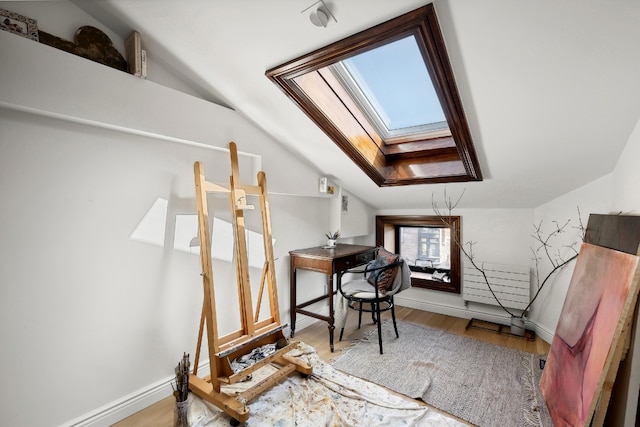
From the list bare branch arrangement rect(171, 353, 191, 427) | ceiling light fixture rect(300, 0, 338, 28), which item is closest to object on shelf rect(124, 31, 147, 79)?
ceiling light fixture rect(300, 0, 338, 28)

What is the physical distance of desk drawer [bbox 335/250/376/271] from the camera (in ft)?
9.24

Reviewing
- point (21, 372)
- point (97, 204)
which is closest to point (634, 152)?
point (97, 204)

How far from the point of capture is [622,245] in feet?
5.19

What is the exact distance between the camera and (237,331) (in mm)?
2047

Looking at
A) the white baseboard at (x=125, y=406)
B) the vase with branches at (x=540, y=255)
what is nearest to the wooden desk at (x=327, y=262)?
the vase with branches at (x=540, y=255)

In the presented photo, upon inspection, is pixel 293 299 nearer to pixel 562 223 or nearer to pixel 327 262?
pixel 327 262

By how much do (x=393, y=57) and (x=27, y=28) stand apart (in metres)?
2.10

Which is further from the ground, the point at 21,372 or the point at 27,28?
the point at 27,28

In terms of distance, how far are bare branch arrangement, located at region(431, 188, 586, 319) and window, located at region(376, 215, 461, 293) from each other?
0.33 ft

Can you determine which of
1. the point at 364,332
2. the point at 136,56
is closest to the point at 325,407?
the point at 364,332

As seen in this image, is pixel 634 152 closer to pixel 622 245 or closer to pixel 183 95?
pixel 622 245

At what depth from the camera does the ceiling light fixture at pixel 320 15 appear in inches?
55.3

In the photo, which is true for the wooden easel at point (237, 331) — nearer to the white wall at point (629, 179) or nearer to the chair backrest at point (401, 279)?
the chair backrest at point (401, 279)

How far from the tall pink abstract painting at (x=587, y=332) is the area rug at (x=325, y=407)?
Result: 626 mm
